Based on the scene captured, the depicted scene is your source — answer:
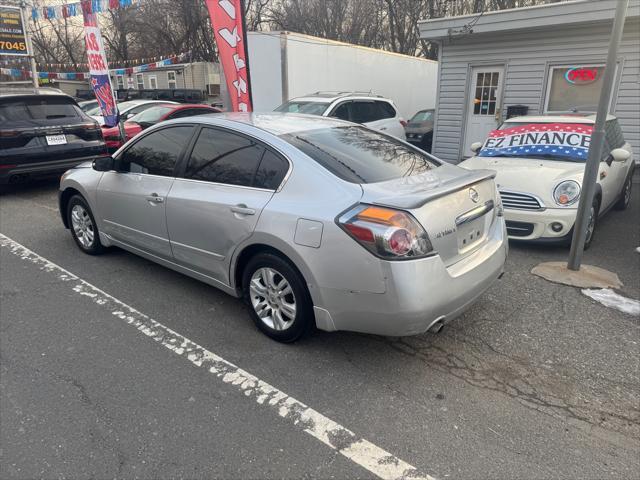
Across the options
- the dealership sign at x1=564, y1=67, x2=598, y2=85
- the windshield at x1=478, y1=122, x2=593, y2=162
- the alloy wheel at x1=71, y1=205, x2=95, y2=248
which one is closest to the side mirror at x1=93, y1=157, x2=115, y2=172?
the alloy wheel at x1=71, y1=205, x2=95, y2=248

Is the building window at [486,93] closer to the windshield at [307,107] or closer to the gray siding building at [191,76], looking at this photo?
the windshield at [307,107]

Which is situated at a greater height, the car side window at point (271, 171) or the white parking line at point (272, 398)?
the car side window at point (271, 171)

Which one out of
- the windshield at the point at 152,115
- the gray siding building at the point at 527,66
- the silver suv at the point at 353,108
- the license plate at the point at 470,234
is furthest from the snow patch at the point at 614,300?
the windshield at the point at 152,115

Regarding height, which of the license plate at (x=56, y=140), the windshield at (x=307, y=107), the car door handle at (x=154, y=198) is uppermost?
the windshield at (x=307, y=107)

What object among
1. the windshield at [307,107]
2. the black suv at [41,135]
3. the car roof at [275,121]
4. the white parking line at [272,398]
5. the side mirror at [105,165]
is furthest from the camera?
the windshield at [307,107]

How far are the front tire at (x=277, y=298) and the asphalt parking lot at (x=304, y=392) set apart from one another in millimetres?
136

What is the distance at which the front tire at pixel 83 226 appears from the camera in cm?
503

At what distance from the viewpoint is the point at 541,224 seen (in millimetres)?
5172

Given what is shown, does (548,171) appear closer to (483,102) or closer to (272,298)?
(272,298)

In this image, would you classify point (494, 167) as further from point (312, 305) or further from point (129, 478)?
point (129, 478)

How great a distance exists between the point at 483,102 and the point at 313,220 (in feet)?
29.4

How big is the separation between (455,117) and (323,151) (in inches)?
333

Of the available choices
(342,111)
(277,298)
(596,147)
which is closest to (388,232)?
(277,298)

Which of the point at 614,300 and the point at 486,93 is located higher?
the point at 486,93
